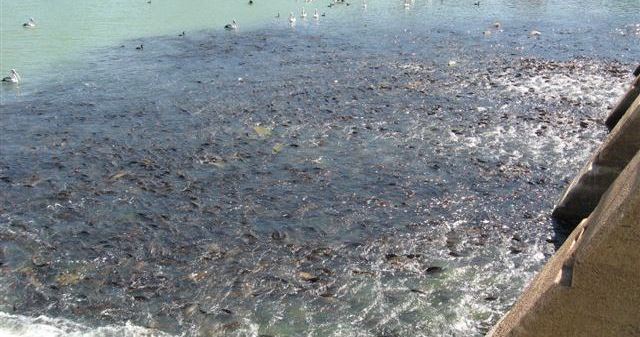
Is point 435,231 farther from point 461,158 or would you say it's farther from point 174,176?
point 174,176

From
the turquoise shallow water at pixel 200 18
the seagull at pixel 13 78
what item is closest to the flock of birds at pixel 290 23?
the seagull at pixel 13 78

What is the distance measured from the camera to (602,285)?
19.8 ft

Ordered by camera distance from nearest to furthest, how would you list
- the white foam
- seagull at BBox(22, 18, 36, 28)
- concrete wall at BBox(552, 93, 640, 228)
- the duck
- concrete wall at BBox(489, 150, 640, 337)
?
concrete wall at BBox(489, 150, 640, 337), the white foam, concrete wall at BBox(552, 93, 640, 228), the duck, seagull at BBox(22, 18, 36, 28)

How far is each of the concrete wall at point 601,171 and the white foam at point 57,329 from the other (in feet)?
31.1

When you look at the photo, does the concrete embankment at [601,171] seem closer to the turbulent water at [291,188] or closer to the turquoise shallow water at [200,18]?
the turbulent water at [291,188]

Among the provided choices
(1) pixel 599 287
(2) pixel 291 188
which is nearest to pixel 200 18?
(2) pixel 291 188

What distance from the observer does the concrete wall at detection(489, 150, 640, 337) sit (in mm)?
5770

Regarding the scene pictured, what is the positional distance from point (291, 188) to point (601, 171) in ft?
25.9

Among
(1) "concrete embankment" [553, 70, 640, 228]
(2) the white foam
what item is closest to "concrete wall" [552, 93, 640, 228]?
(1) "concrete embankment" [553, 70, 640, 228]

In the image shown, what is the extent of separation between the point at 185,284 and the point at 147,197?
14.4 ft

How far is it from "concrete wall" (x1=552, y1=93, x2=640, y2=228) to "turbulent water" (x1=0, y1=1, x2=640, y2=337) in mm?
618

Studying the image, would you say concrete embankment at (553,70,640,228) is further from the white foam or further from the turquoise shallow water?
the turquoise shallow water

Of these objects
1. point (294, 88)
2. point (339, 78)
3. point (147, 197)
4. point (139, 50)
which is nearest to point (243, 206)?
point (147, 197)

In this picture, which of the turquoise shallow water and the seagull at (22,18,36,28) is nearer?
the turquoise shallow water
